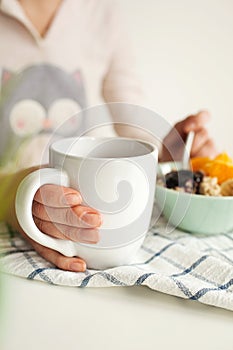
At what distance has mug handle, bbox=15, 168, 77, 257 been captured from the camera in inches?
15.1

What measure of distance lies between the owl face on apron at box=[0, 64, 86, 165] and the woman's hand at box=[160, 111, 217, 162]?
0.24 metres

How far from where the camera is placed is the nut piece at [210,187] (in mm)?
493

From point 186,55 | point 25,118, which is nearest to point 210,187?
point 25,118

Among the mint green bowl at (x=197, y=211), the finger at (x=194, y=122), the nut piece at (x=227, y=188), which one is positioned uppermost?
the finger at (x=194, y=122)

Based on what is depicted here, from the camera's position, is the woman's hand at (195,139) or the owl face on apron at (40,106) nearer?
the woman's hand at (195,139)

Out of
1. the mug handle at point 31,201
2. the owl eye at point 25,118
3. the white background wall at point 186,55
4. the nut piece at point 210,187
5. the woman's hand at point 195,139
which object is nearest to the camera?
the mug handle at point 31,201

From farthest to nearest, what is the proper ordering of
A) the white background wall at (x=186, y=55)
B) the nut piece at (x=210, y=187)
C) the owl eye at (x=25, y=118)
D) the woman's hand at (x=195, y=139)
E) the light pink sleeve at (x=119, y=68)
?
the white background wall at (x=186, y=55)
the light pink sleeve at (x=119, y=68)
the owl eye at (x=25, y=118)
the woman's hand at (x=195, y=139)
the nut piece at (x=210, y=187)

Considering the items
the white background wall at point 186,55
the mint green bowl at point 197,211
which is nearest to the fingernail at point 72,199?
the mint green bowl at point 197,211

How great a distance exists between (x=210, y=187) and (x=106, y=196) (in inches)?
5.6

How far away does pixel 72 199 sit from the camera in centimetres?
39

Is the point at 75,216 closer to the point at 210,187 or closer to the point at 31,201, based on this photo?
the point at 31,201

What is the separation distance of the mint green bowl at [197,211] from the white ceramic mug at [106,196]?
71 millimetres

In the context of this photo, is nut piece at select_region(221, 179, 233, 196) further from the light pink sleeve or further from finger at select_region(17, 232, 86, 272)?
the light pink sleeve

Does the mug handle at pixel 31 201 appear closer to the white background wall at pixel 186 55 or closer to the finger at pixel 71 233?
the finger at pixel 71 233
